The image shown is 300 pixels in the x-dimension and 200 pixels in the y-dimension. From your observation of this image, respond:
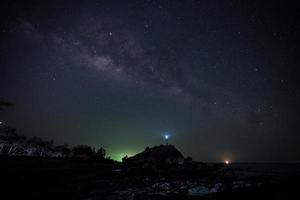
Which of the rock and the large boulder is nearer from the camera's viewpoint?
the rock

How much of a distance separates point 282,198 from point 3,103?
48.5 metres

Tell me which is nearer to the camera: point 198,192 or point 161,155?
point 198,192

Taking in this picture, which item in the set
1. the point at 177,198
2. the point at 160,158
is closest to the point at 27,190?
the point at 177,198

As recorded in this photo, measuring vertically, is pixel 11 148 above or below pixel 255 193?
above

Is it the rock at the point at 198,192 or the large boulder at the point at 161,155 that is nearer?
the rock at the point at 198,192

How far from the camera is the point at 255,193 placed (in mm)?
9367

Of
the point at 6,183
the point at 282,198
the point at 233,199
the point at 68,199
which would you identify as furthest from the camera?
the point at 6,183

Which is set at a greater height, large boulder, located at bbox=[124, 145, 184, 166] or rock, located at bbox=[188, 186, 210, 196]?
large boulder, located at bbox=[124, 145, 184, 166]

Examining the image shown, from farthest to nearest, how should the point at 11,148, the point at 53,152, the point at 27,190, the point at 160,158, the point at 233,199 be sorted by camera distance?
1. the point at 160,158
2. the point at 53,152
3. the point at 11,148
4. the point at 27,190
5. the point at 233,199

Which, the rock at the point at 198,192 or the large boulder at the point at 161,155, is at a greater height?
the large boulder at the point at 161,155

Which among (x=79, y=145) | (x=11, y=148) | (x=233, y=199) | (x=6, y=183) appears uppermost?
(x=79, y=145)

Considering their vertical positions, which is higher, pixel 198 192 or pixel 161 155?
pixel 161 155

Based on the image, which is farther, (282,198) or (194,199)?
(194,199)

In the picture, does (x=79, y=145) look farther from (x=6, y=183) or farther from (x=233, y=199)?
(x=233, y=199)
